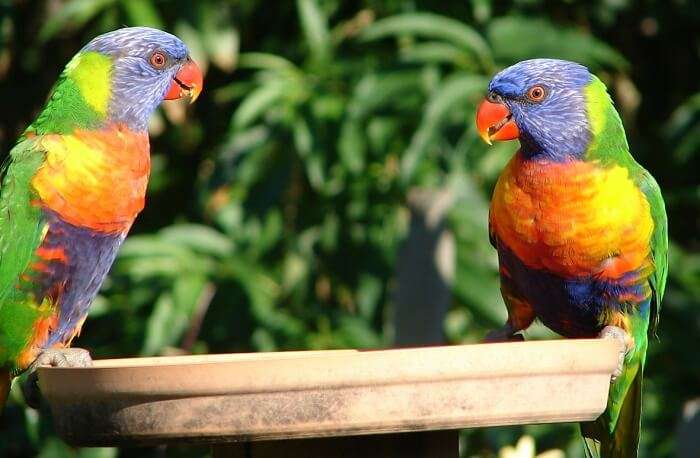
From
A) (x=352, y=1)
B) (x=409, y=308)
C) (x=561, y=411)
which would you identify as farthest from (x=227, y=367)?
(x=352, y=1)

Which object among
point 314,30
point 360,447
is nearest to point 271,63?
point 314,30

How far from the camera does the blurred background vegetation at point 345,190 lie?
10.3 feet

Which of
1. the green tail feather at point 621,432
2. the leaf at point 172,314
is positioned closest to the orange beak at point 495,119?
the green tail feather at point 621,432

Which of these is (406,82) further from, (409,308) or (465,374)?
(465,374)

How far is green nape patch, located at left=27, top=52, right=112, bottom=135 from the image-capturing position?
206 centimetres

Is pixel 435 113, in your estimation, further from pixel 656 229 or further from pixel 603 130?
pixel 656 229

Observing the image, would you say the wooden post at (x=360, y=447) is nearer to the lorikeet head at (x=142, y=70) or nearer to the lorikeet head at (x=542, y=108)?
the lorikeet head at (x=542, y=108)

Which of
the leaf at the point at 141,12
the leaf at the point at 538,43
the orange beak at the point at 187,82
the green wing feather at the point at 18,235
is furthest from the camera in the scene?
the leaf at the point at 141,12

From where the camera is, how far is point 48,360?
1854mm

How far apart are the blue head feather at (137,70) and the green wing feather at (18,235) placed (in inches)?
9.1

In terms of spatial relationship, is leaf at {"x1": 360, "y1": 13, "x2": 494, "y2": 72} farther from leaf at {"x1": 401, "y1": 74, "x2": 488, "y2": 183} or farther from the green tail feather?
the green tail feather

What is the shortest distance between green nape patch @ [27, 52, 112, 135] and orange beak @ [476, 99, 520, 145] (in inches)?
30.5

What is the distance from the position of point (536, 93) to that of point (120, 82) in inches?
34.1

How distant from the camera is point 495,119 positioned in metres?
2.16
